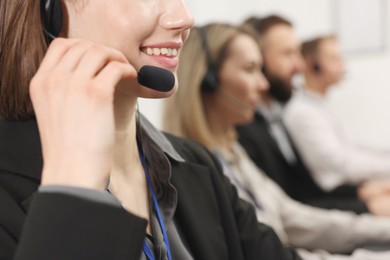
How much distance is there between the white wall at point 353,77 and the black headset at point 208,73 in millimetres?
1634

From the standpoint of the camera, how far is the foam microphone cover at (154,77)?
692mm

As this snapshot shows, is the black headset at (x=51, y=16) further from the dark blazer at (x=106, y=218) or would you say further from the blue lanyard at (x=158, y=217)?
the blue lanyard at (x=158, y=217)

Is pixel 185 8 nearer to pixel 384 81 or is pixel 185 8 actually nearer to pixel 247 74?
pixel 247 74

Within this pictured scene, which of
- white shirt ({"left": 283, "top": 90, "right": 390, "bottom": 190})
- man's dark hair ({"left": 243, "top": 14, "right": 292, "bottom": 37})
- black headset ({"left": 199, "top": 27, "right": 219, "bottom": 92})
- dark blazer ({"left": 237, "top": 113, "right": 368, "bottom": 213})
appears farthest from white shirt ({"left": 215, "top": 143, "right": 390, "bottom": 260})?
man's dark hair ({"left": 243, "top": 14, "right": 292, "bottom": 37})

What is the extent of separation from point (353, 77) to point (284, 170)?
1301 millimetres

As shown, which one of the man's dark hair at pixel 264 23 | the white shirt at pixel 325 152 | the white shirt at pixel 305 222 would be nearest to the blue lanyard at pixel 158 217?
the white shirt at pixel 305 222

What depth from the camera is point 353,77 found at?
3.29m

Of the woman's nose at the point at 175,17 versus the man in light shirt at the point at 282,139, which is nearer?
the woman's nose at the point at 175,17

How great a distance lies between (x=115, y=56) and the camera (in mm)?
621

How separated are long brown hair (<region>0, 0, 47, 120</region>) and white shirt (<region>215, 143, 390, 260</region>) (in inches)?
22.3

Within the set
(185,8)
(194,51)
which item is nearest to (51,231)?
(185,8)

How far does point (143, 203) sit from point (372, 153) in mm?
2195

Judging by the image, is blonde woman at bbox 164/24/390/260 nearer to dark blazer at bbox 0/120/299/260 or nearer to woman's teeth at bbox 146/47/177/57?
dark blazer at bbox 0/120/299/260

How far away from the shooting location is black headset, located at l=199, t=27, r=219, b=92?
1583mm
